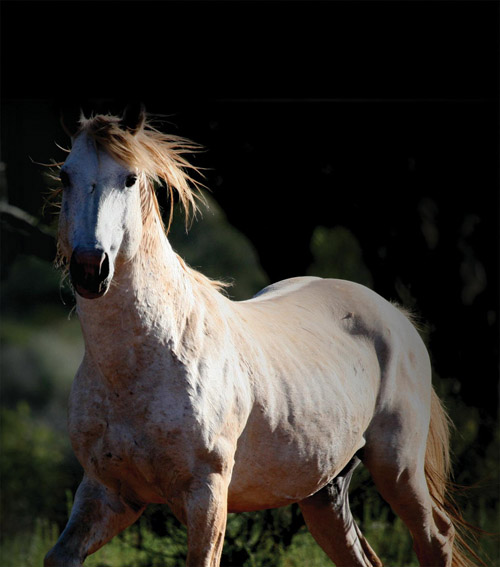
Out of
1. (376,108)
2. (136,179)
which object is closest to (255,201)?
(376,108)

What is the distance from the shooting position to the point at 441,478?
4.35 metres

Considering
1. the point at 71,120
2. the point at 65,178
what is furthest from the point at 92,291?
the point at 71,120

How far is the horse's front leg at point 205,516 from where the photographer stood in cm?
293

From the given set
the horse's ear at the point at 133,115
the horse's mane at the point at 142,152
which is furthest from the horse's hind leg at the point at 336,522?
the horse's ear at the point at 133,115

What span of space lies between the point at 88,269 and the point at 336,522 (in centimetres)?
209

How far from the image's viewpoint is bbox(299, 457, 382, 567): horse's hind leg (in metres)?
4.05

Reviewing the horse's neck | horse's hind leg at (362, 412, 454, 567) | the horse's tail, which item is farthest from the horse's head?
the horse's tail

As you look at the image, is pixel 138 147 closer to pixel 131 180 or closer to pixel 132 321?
pixel 131 180

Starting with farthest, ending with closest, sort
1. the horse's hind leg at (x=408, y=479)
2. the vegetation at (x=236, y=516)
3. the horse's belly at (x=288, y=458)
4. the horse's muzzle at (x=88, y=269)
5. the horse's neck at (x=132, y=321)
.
Answer: 1. the vegetation at (x=236, y=516)
2. the horse's hind leg at (x=408, y=479)
3. the horse's belly at (x=288, y=458)
4. the horse's neck at (x=132, y=321)
5. the horse's muzzle at (x=88, y=269)

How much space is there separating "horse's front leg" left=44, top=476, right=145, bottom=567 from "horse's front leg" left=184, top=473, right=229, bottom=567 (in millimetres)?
335

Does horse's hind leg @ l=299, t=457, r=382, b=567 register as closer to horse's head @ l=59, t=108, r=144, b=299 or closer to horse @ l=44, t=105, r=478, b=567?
horse @ l=44, t=105, r=478, b=567

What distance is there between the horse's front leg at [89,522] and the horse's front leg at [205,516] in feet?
1.10

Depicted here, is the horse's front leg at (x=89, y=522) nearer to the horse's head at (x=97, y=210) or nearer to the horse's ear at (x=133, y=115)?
the horse's head at (x=97, y=210)

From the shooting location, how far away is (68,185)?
2.86 meters
